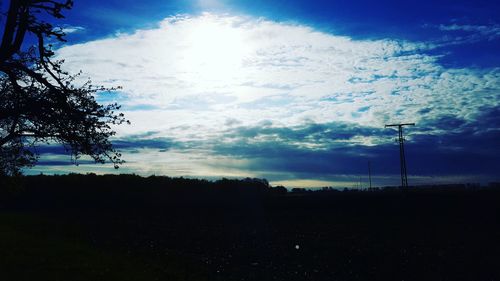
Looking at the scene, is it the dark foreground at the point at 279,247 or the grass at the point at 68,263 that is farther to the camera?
the dark foreground at the point at 279,247

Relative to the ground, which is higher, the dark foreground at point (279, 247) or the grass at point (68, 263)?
the grass at point (68, 263)

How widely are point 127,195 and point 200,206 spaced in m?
17.8

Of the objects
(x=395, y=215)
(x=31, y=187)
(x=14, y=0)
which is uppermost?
(x=14, y=0)

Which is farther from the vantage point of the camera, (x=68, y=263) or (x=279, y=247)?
(x=279, y=247)

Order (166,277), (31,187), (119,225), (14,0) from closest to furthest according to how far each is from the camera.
→ (14,0), (166,277), (119,225), (31,187)

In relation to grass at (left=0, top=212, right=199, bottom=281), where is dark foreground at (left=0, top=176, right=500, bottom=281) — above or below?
below

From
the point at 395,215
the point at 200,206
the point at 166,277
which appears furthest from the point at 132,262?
the point at 200,206

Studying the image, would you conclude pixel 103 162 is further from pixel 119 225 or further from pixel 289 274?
pixel 119 225

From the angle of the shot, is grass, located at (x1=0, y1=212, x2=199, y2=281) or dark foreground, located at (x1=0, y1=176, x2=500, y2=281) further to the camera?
dark foreground, located at (x1=0, y1=176, x2=500, y2=281)

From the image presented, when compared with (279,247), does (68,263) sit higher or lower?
higher

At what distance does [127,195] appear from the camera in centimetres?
9269

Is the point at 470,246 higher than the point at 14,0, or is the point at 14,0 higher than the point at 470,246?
the point at 14,0

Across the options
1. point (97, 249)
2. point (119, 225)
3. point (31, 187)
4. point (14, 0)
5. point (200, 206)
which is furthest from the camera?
point (31, 187)

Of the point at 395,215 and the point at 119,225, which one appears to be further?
the point at 395,215
